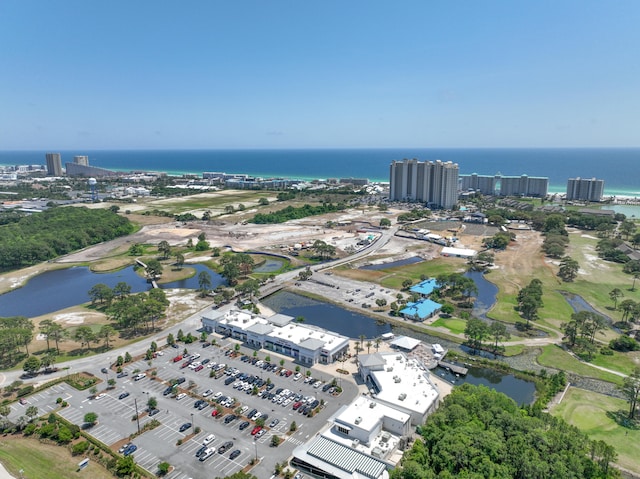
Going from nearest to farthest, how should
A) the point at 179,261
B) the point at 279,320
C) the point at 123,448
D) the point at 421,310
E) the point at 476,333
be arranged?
the point at 123,448
the point at 476,333
the point at 279,320
the point at 421,310
the point at 179,261

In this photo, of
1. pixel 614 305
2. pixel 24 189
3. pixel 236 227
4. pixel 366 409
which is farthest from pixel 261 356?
pixel 24 189

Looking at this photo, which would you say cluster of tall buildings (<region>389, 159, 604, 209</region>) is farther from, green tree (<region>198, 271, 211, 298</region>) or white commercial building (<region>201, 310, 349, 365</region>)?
white commercial building (<region>201, 310, 349, 365</region>)

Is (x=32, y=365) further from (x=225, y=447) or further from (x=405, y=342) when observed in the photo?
(x=405, y=342)

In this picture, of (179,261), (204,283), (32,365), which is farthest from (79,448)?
(179,261)

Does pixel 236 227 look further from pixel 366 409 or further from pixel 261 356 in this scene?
pixel 366 409

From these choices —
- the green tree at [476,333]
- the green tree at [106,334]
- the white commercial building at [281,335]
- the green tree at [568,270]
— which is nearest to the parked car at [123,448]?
the white commercial building at [281,335]

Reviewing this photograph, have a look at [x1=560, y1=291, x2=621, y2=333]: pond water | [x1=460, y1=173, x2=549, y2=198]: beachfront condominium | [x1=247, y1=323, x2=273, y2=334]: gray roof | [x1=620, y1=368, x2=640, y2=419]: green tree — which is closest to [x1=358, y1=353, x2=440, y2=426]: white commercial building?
[x1=247, y1=323, x2=273, y2=334]: gray roof

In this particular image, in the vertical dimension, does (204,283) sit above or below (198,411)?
above
